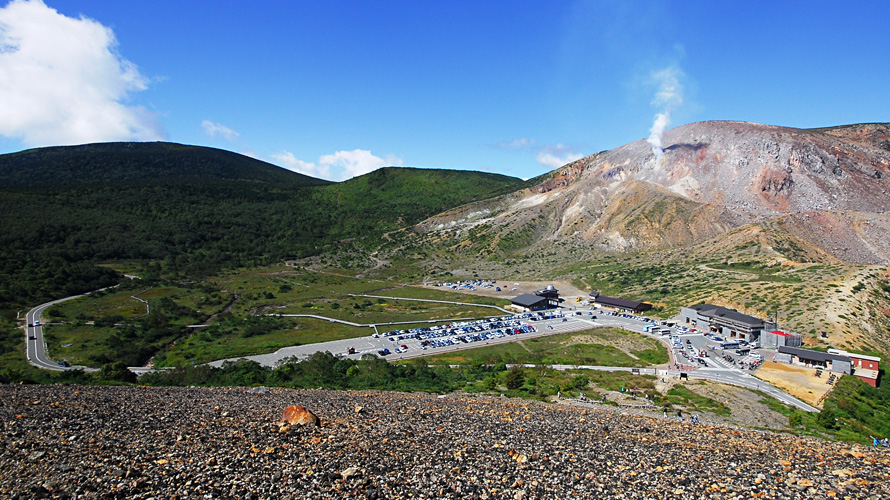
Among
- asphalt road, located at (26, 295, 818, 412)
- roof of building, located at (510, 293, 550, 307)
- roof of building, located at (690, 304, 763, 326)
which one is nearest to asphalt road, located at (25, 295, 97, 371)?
asphalt road, located at (26, 295, 818, 412)

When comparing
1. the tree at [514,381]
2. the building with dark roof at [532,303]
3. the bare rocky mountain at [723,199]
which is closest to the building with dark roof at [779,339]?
the building with dark roof at [532,303]

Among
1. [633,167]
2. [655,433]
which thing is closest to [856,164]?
[633,167]

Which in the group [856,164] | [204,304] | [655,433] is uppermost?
[856,164]

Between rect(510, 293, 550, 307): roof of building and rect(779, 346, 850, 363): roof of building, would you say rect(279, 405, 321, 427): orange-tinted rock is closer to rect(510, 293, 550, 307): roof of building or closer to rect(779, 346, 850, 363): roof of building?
rect(779, 346, 850, 363): roof of building

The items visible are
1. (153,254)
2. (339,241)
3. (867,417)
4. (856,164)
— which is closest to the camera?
(867,417)

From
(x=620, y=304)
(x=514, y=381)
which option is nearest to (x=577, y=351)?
Result: (x=514, y=381)

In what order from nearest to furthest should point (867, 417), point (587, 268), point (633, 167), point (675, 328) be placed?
1. point (867, 417)
2. point (675, 328)
3. point (587, 268)
4. point (633, 167)

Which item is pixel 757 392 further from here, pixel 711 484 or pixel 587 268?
pixel 587 268

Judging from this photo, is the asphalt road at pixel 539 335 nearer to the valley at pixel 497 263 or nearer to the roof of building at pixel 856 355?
the valley at pixel 497 263

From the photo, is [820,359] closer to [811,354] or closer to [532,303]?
[811,354]
